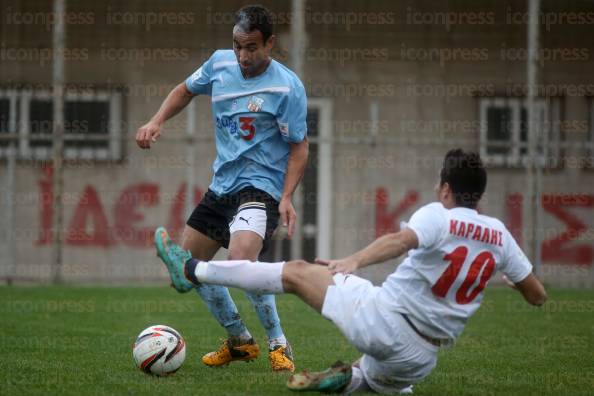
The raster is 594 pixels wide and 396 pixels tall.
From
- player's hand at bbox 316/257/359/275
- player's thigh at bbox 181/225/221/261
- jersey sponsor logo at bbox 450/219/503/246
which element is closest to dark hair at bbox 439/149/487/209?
jersey sponsor logo at bbox 450/219/503/246

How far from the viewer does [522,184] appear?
17578mm

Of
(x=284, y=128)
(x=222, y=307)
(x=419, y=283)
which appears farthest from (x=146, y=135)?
(x=419, y=283)

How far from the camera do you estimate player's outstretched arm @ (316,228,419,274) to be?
505cm

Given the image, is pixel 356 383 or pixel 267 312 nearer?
pixel 356 383

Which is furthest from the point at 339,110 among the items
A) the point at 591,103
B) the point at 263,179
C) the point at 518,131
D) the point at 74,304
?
the point at 263,179

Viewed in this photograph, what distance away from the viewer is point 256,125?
22.4 ft

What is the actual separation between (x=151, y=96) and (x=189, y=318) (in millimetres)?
7606

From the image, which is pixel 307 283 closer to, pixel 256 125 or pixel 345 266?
pixel 345 266

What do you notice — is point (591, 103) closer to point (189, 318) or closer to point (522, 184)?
point (522, 184)

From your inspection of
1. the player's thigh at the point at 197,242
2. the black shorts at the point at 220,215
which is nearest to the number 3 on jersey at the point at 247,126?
the black shorts at the point at 220,215

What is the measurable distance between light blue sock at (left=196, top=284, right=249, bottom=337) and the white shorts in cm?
151

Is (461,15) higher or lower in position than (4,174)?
higher

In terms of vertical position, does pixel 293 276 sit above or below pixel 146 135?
below

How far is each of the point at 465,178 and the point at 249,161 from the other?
183 centimetres
